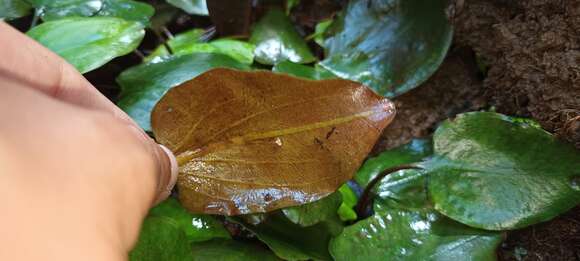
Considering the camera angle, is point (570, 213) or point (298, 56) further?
point (298, 56)

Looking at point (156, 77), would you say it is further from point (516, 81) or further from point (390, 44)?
point (516, 81)

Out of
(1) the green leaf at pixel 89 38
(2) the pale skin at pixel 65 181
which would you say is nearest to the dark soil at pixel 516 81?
(1) the green leaf at pixel 89 38

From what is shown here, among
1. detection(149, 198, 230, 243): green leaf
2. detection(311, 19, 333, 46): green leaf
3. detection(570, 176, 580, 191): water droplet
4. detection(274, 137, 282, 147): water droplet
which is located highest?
detection(570, 176, 580, 191): water droplet

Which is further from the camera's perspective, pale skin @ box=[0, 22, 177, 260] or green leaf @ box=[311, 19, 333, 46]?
green leaf @ box=[311, 19, 333, 46]

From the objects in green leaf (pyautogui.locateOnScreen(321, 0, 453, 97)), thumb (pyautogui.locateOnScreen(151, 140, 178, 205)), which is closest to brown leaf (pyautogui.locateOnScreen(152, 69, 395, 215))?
thumb (pyautogui.locateOnScreen(151, 140, 178, 205))

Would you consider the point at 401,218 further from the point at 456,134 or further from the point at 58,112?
the point at 58,112

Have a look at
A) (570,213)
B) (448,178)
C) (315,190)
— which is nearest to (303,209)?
(315,190)

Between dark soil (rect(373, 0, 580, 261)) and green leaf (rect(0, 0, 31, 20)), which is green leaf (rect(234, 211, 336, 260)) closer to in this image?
dark soil (rect(373, 0, 580, 261))
